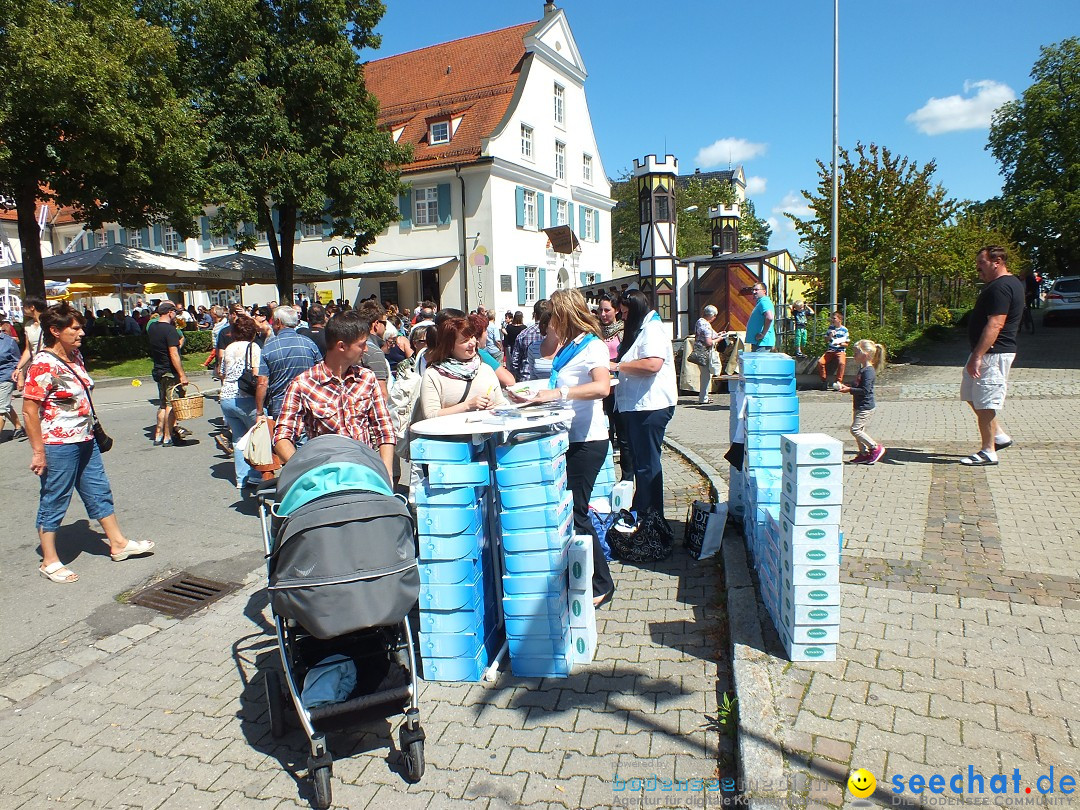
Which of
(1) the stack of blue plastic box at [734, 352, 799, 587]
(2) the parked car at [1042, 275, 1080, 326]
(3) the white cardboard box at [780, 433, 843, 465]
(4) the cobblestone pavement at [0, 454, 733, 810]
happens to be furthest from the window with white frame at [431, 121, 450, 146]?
(3) the white cardboard box at [780, 433, 843, 465]

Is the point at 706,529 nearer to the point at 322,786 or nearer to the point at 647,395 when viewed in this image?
the point at 647,395

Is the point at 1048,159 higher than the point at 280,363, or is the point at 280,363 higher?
the point at 1048,159

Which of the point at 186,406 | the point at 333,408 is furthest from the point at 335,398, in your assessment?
the point at 186,406

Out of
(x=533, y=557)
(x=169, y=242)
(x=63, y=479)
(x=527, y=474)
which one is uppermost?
(x=169, y=242)

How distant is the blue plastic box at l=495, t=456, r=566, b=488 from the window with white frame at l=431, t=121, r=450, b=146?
107ft

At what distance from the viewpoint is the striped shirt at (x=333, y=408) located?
420 cm

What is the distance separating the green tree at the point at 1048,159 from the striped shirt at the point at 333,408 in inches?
1603

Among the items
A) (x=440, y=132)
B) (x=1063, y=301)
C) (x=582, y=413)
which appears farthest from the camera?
(x=440, y=132)

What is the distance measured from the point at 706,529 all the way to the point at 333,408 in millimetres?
2818

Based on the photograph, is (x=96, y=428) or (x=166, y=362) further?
(x=166, y=362)

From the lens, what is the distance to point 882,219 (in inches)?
778

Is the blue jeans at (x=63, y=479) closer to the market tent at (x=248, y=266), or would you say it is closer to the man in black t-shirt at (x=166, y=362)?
the man in black t-shirt at (x=166, y=362)

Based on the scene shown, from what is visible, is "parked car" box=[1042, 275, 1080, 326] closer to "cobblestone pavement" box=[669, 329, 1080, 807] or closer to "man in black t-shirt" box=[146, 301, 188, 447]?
"cobblestone pavement" box=[669, 329, 1080, 807]

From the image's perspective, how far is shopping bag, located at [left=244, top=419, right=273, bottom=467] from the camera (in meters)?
5.73
